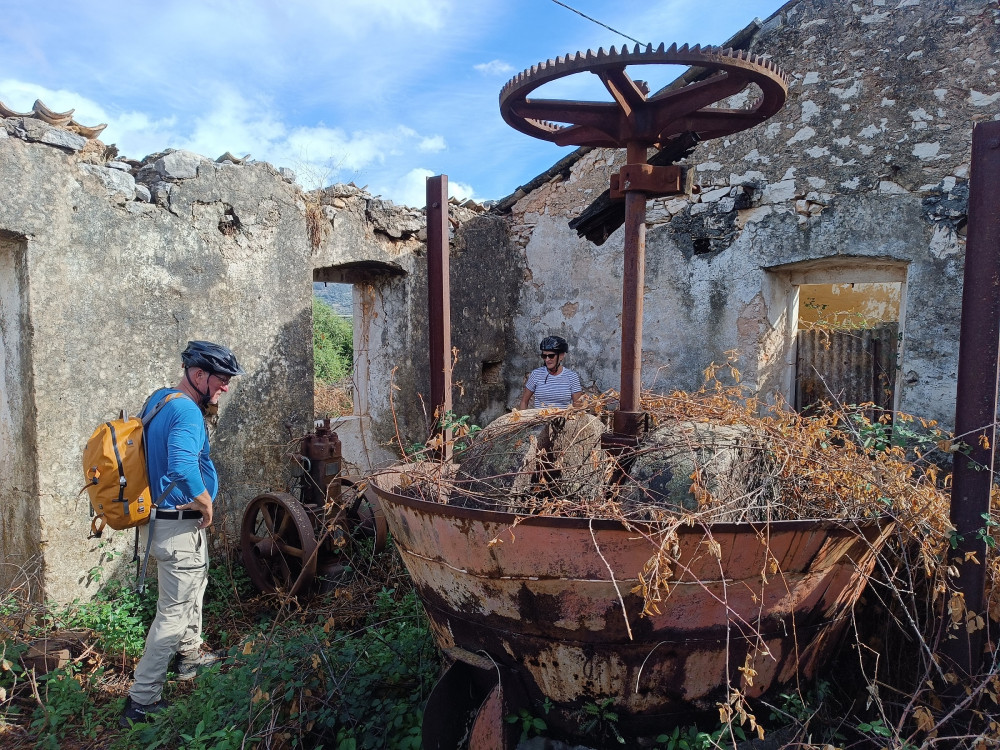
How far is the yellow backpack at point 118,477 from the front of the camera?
3264 mm

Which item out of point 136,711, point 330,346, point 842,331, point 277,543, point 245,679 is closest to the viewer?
point 245,679

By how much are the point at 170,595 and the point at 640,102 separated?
326 centimetres

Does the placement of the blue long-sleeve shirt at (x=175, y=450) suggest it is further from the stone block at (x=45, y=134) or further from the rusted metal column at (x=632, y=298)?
the rusted metal column at (x=632, y=298)

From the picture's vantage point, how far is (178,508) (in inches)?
134

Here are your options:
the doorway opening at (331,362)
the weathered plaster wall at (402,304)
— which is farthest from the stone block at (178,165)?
the doorway opening at (331,362)

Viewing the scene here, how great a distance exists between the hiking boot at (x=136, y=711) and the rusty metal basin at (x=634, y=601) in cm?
164

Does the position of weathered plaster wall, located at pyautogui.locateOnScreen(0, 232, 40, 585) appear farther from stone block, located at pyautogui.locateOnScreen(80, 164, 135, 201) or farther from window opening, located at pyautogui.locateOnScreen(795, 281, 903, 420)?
window opening, located at pyautogui.locateOnScreen(795, 281, 903, 420)

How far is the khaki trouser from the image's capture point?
331cm

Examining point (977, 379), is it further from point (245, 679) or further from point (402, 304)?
point (402, 304)

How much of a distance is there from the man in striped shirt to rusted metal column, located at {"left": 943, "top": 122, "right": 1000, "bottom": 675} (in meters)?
2.99

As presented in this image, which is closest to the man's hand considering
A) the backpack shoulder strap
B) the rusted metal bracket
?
the backpack shoulder strap

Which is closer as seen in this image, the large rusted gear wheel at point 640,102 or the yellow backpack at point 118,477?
the large rusted gear wheel at point 640,102

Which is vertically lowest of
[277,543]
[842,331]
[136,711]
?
[136,711]

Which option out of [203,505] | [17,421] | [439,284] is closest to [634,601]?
[439,284]
